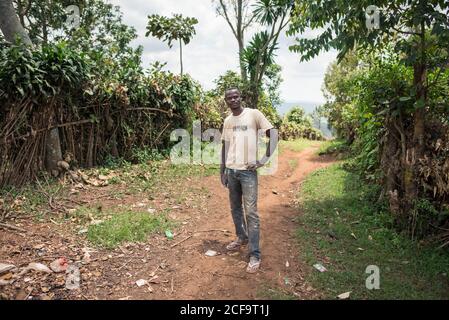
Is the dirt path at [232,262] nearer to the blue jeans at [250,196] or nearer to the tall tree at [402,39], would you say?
the blue jeans at [250,196]

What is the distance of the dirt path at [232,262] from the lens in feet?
11.8

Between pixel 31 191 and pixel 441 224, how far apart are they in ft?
21.7

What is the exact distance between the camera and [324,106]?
1652 centimetres

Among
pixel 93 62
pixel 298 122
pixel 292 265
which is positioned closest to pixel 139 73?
pixel 93 62

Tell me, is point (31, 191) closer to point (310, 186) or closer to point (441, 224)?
point (310, 186)

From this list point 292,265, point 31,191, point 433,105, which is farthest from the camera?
point 31,191

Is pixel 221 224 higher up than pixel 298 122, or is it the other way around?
Result: pixel 298 122

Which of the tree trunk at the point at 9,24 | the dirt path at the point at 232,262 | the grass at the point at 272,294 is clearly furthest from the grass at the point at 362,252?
the tree trunk at the point at 9,24

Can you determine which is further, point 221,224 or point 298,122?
point 298,122

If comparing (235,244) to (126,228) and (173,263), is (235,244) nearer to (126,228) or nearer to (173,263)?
(173,263)

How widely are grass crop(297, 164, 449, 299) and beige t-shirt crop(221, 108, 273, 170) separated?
157 centimetres

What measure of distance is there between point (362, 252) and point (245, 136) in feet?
7.62

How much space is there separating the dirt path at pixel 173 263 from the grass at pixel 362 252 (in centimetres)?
28
